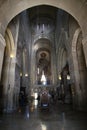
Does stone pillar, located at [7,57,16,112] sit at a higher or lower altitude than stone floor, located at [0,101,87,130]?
higher

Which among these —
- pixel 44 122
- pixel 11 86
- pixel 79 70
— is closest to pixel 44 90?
pixel 11 86

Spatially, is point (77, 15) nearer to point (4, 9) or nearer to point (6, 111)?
point (4, 9)

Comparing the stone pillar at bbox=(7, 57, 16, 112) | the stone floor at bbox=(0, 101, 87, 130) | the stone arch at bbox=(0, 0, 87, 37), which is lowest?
the stone floor at bbox=(0, 101, 87, 130)

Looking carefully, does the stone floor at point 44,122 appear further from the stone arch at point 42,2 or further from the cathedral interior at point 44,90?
the stone arch at point 42,2

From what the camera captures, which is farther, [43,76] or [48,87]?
[43,76]

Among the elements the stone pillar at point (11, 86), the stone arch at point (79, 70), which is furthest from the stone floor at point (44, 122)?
the stone arch at point (79, 70)

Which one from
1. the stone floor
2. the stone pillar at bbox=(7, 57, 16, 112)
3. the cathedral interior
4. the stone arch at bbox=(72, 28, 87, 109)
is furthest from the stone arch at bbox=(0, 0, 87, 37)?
the stone pillar at bbox=(7, 57, 16, 112)

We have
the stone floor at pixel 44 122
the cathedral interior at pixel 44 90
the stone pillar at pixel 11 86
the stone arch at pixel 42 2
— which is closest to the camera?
the stone floor at pixel 44 122

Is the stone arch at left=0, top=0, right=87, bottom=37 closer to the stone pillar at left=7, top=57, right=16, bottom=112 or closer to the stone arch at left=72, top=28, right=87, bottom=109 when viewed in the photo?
the stone arch at left=72, top=28, right=87, bottom=109

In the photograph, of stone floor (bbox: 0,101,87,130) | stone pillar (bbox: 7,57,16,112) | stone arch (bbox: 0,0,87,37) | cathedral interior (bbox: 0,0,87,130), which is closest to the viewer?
stone floor (bbox: 0,101,87,130)

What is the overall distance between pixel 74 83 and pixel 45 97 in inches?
108

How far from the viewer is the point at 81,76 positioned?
27.8 ft

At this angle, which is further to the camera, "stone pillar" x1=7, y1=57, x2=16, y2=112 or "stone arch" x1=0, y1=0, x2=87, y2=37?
"stone pillar" x1=7, y1=57, x2=16, y2=112

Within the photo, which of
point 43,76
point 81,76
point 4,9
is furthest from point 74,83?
point 43,76
